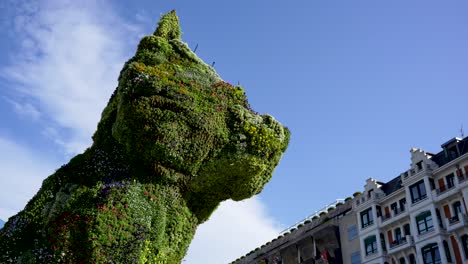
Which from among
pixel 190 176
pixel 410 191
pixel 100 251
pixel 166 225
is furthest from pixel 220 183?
pixel 410 191

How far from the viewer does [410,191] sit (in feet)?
129

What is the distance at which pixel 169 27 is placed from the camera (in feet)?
38.0

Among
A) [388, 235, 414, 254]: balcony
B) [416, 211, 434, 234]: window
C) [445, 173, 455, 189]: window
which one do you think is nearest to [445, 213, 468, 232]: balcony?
[416, 211, 434, 234]: window

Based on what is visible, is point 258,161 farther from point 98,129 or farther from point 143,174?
point 98,129

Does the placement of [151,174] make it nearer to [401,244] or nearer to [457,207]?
[457,207]

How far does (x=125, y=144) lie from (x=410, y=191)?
3501cm

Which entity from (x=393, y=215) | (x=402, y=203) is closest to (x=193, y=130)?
(x=393, y=215)

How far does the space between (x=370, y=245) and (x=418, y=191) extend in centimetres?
671

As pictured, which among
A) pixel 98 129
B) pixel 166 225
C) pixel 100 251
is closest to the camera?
pixel 100 251

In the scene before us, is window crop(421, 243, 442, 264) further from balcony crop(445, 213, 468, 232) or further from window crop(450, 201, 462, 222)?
window crop(450, 201, 462, 222)

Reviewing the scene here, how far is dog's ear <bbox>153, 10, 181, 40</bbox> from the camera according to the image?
1136cm

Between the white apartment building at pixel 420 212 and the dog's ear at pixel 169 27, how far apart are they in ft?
97.9

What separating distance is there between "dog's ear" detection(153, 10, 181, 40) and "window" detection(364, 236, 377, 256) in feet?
114

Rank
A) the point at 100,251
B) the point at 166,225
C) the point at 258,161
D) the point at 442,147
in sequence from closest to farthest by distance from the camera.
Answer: the point at 100,251
the point at 166,225
the point at 258,161
the point at 442,147
